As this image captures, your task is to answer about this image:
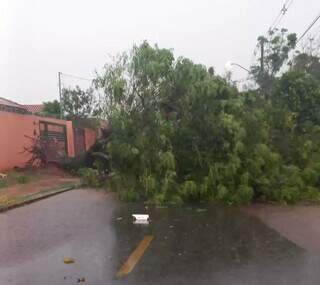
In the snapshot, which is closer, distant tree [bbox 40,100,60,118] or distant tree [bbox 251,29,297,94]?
distant tree [bbox 251,29,297,94]

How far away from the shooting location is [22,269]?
6785mm

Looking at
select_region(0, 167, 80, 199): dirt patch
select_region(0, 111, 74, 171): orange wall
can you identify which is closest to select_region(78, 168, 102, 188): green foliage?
select_region(0, 167, 80, 199): dirt patch

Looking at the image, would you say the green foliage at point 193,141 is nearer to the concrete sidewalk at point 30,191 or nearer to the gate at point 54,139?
the concrete sidewalk at point 30,191

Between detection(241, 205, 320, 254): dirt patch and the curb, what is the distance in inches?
230

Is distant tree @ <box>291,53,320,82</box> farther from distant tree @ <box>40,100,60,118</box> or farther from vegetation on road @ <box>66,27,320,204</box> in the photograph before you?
distant tree @ <box>40,100,60,118</box>

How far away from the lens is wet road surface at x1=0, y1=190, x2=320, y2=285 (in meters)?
6.21

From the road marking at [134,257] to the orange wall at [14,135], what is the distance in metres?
15.8

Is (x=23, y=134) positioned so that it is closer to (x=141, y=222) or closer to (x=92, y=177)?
(x=92, y=177)

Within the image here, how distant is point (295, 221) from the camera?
10078mm

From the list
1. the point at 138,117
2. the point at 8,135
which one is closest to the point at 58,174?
the point at 8,135

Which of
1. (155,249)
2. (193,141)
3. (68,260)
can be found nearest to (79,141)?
(193,141)

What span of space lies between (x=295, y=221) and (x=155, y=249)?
3592 millimetres

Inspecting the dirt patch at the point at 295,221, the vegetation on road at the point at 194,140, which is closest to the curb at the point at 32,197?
the vegetation on road at the point at 194,140

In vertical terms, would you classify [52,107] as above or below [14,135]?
above
